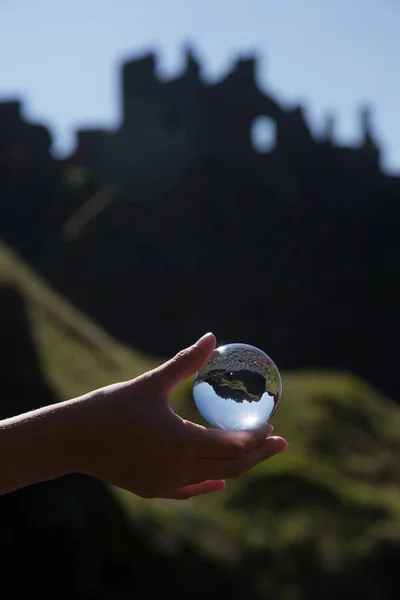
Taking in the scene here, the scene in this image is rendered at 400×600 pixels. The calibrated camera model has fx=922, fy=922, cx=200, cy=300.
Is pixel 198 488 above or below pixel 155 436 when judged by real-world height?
below

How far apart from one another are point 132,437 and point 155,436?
0.06 meters

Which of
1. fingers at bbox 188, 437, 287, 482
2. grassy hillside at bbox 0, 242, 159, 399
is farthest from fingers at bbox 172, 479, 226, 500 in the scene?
grassy hillside at bbox 0, 242, 159, 399

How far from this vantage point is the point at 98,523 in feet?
24.6

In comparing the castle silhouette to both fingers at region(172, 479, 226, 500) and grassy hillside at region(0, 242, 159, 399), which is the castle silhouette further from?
fingers at region(172, 479, 226, 500)

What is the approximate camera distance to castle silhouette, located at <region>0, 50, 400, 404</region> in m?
35.0

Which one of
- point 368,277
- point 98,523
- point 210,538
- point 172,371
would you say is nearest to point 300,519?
point 210,538

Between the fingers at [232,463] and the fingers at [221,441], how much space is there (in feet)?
0.05

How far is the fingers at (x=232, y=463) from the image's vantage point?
2.38 metres

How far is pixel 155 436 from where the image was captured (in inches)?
91.9

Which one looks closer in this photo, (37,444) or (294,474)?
(37,444)

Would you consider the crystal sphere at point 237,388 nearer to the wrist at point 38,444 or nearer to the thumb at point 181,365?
the thumb at point 181,365

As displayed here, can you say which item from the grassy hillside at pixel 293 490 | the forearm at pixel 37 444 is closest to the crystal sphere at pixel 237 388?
the forearm at pixel 37 444

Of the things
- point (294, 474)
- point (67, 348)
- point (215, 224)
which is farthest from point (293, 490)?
point (215, 224)

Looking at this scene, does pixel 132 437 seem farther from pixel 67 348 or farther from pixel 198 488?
pixel 67 348
